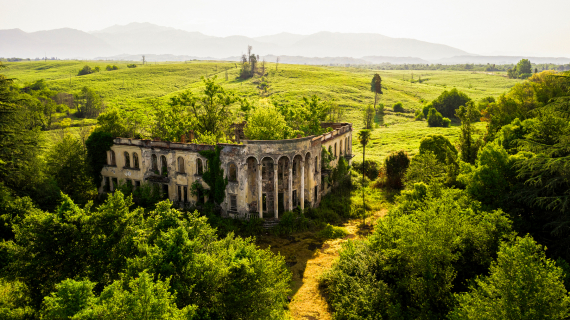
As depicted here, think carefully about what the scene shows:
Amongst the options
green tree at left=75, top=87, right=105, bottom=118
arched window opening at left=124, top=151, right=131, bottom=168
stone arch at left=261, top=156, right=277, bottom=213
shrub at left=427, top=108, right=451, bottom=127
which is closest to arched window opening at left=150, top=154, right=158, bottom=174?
arched window opening at left=124, top=151, right=131, bottom=168

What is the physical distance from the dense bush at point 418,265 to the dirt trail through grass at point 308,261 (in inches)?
54.8

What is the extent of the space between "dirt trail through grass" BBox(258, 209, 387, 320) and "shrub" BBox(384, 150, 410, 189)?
39.2ft

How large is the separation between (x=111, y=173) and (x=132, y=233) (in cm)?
2842

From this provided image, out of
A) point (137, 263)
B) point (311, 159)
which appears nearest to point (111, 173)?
point (311, 159)

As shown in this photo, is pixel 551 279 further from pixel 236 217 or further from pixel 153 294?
pixel 236 217

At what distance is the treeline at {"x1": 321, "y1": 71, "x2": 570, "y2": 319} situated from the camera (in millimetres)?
16634

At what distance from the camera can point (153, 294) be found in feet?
49.4

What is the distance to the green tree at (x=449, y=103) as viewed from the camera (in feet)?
395

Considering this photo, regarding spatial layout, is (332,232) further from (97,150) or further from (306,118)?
(97,150)

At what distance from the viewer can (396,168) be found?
53.7 metres

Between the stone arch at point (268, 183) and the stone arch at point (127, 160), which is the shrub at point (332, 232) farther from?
the stone arch at point (127, 160)

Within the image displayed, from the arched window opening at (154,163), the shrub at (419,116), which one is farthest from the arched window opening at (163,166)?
the shrub at (419,116)

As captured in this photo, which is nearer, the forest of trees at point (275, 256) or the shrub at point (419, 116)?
the forest of trees at point (275, 256)

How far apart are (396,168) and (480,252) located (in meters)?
30.4
